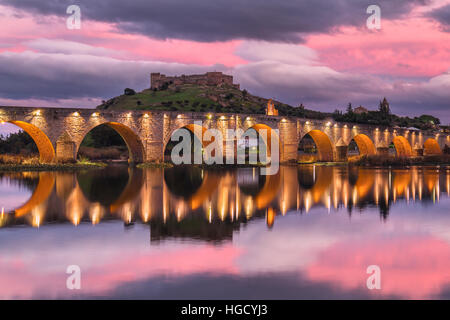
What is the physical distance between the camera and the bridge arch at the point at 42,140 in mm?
32250

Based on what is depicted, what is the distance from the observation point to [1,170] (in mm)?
29875

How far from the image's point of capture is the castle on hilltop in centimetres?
11000

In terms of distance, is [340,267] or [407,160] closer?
[340,267]

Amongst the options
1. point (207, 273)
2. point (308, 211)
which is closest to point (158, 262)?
point (207, 273)

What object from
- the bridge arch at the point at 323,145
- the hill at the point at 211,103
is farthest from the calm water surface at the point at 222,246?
the hill at the point at 211,103

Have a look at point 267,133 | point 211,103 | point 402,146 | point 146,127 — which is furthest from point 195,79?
point 146,127

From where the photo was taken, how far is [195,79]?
111062mm

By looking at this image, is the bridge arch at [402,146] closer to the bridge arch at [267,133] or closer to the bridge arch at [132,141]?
the bridge arch at [267,133]

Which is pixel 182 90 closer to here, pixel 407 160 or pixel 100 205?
pixel 407 160

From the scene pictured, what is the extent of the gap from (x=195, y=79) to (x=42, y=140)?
263ft

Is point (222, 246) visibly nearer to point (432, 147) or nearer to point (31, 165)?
point (31, 165)

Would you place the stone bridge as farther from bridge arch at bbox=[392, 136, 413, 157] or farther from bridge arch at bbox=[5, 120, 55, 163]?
bridge arch at bbox=[392, 136, 413, 157]

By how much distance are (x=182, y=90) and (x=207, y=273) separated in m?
97.9

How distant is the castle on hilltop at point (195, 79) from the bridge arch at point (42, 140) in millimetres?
76961
